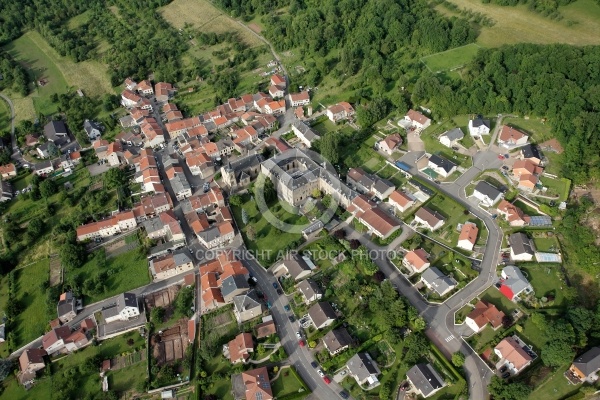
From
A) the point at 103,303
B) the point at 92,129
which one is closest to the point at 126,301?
the point at 103,303

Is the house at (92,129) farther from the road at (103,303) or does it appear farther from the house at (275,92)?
the road at (103,303)

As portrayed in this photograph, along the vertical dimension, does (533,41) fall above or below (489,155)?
above

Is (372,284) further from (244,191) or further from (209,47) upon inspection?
(209,47)

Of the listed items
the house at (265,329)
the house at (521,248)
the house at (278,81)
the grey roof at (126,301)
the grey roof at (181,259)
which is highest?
the house at (278,81)

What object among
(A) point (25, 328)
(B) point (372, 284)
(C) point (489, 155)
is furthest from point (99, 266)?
(C) point (489, 155)

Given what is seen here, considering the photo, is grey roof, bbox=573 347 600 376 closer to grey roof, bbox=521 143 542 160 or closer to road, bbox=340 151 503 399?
road, bbox=340 151 503 399

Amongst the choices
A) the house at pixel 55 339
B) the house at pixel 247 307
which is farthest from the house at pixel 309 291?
the house at pixel 55 339
